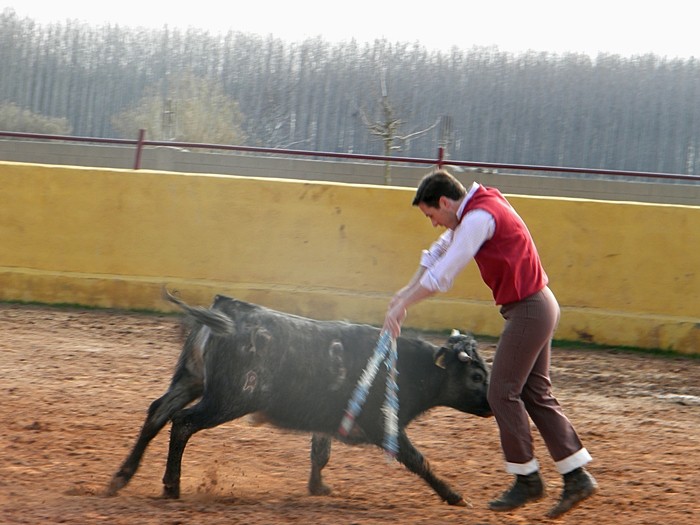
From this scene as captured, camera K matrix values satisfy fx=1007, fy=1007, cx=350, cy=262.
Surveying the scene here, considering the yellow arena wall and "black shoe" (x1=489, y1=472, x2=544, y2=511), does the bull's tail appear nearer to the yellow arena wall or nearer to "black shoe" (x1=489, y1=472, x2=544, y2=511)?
"black shoe" (x1=489, y1=472, x2=544, y2=511)

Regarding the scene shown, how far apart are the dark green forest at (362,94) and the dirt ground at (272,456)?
54.3ft

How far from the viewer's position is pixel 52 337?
8.49 metres

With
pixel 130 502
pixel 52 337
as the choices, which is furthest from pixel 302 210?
pixel 130 502

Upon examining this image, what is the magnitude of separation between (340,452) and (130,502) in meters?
1.64

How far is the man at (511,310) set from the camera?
14.4 feet

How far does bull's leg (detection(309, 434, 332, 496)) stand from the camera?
5098 millimetres

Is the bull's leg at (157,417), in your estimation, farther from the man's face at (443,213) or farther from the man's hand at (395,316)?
the man's face at (443,213)

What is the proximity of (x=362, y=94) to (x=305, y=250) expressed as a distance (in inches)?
682

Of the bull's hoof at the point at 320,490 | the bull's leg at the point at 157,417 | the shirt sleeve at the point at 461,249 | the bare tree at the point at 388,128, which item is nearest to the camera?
the shirt sleeve at the point at 461,249

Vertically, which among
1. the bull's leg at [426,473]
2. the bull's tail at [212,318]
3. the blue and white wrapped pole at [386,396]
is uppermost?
the bull's tail at [212,318]

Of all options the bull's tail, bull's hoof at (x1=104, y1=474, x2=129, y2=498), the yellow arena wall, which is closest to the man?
the bull's tail

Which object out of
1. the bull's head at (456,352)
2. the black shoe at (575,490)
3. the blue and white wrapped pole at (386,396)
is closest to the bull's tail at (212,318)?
the blue and white wrapped pole at (386,396)

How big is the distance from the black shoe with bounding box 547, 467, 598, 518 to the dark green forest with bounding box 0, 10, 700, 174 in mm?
19513

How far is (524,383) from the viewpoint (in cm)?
456
